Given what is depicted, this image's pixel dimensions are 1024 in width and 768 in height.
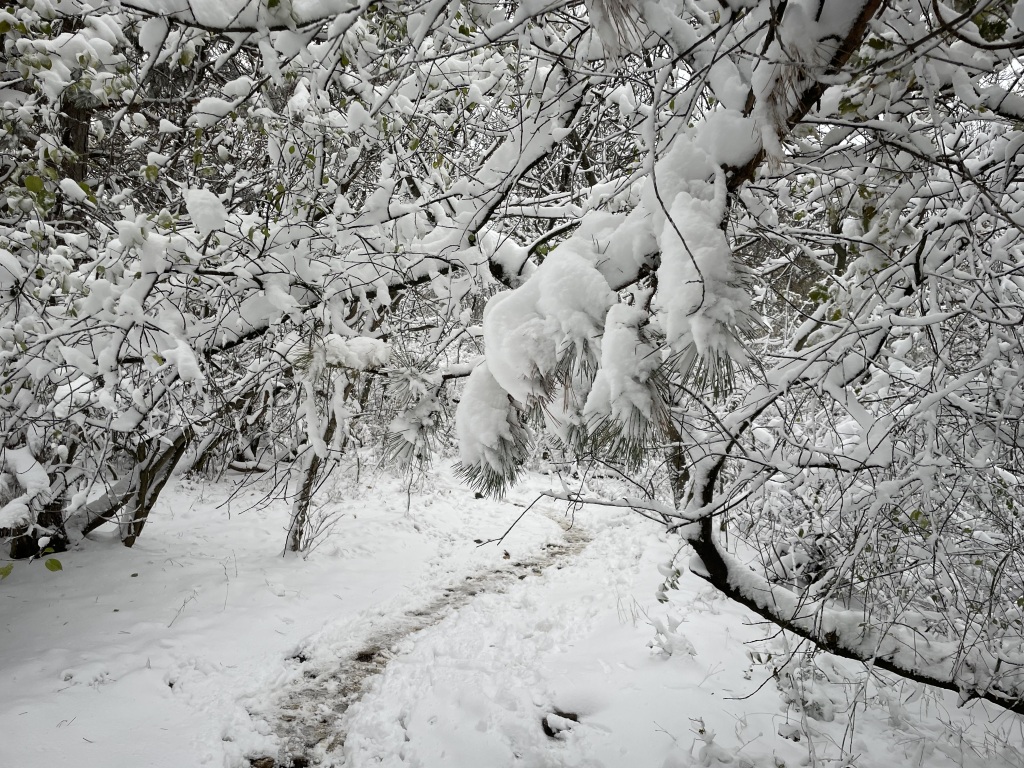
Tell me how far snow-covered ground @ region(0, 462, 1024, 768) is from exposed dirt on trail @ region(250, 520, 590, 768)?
0.02 meters

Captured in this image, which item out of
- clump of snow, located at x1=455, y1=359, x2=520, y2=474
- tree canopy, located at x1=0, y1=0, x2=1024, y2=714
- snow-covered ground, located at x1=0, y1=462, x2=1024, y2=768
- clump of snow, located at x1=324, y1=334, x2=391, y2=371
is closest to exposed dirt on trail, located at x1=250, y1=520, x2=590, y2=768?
snow-covered ground, located at x1=0, y1=462, x2=1024, y2=768

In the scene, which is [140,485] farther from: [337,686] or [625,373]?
[625,373]

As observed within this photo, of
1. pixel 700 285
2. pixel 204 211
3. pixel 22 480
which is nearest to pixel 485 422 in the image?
pixel 700 285

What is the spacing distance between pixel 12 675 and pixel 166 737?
1.57 metres

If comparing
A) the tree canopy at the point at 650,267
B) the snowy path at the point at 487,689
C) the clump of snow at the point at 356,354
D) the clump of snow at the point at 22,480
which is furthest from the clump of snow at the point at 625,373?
the snowy path at the point at 487,689

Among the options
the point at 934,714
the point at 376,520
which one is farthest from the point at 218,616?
the point at 934,714

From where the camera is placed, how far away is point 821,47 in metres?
1.17

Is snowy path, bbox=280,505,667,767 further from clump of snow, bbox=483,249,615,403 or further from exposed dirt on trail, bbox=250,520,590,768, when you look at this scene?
clump of snow, bbox=483,249,615,403

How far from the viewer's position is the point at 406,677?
5.18 metres

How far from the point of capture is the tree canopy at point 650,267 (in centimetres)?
121

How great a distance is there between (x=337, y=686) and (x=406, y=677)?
2.05ft

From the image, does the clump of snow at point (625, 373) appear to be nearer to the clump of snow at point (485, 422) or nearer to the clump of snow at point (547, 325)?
the clump of snow at point (547, 325)

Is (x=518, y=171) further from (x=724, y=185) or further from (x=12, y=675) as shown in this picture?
(x=12, y=675)

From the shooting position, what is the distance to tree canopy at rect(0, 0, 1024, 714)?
1.21 m
